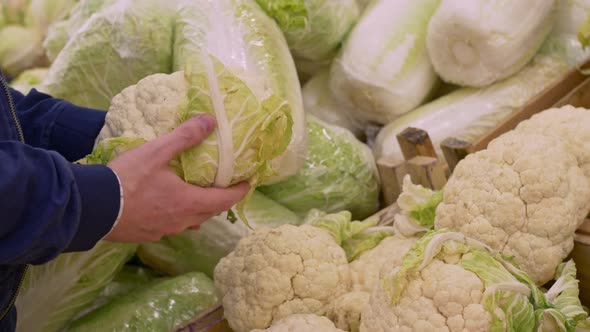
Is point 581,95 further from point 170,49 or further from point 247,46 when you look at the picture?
point 170,49

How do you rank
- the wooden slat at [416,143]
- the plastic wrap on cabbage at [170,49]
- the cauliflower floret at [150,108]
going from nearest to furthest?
the cauliflower floret at [150,108] → the wooden slat at [416,143] → the plastic wrap on cabbage at [170,49]

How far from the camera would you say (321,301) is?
4.75ft

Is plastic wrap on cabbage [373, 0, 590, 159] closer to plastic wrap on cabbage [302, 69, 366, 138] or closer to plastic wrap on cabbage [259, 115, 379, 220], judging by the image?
plastic wrap on cabbage [259, 115, 379, 220]

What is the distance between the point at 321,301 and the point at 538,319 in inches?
19.7

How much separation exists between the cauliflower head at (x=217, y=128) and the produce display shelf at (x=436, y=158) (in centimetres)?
48

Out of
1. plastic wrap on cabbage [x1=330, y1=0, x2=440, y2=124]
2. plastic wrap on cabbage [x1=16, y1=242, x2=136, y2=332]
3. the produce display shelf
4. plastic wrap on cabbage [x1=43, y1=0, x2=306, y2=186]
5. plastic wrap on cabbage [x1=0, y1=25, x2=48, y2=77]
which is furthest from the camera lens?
plastic wrap on cabbage [x1=0, y1=25, x2=48, y2=77]

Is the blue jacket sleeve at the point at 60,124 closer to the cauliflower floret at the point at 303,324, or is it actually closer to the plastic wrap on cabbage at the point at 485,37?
the cauliflower floret at the point at 303,324

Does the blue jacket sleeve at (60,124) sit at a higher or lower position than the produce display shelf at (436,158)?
higher

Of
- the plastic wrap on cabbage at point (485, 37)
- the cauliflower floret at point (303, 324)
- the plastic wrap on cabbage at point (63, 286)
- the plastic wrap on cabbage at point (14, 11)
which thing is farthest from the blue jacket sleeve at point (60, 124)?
the plastic wrap on cabbage at point (14, 11)

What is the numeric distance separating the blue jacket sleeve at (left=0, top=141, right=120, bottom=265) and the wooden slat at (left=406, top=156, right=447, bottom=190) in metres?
1.01

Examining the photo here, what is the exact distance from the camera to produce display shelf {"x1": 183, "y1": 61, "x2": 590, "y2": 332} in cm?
156

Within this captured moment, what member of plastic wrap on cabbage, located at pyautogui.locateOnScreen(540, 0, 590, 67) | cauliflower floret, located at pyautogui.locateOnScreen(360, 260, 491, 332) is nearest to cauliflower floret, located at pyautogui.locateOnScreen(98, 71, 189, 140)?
cauliflower floret, located at pyautogui.locateOnScreen(360, 260, 491, 332)

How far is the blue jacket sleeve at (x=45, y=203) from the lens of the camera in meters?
1.00

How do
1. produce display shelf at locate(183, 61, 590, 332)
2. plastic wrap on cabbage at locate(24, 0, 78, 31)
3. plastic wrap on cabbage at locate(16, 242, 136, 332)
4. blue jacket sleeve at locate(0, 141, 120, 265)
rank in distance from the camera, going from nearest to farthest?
blue jacket sleeve at locate(0, 141, 120, 265) → produce display shelf at locate(183, 61, 590, 332) → plastic wrap on cabbage at locate(16, 242, 136, 332) → plastic wrap on cabbage at locate(24, 0, 78, 31)
